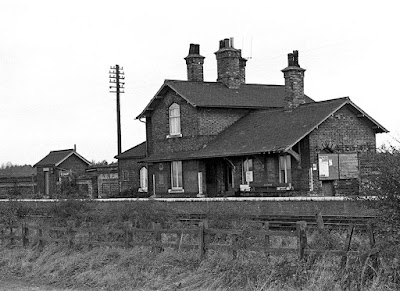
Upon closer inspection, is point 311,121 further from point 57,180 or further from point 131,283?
point 57,180

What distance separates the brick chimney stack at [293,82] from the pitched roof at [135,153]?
448 inches

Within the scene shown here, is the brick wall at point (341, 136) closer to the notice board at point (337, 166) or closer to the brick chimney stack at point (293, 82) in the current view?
the notice board at point (337, 166)

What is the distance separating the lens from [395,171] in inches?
446

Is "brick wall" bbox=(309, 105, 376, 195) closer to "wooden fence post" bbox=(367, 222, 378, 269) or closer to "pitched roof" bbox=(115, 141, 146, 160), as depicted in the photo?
"pitched roof" bbox=(115, 141, 146, 160)

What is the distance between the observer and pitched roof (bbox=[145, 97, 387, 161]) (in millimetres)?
30578

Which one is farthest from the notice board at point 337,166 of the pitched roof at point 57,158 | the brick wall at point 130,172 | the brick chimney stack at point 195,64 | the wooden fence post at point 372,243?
the pitched roof at point 57,158

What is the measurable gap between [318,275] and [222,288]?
1956 millimetres

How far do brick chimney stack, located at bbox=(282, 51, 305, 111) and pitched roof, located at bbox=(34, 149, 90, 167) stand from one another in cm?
2273

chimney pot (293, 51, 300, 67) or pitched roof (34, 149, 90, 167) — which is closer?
chimney pot (293, 51, 300, 67)

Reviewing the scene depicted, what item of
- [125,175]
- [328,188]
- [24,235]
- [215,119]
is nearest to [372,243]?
[24,235]

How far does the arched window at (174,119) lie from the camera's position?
36731 millimetres

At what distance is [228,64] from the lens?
127 feet

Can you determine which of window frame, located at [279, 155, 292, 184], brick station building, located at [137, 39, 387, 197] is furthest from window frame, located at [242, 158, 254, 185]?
window frame, located at [279, 155, 292, 184]

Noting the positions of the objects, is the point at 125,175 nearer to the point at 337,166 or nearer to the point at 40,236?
the point at 337,166
